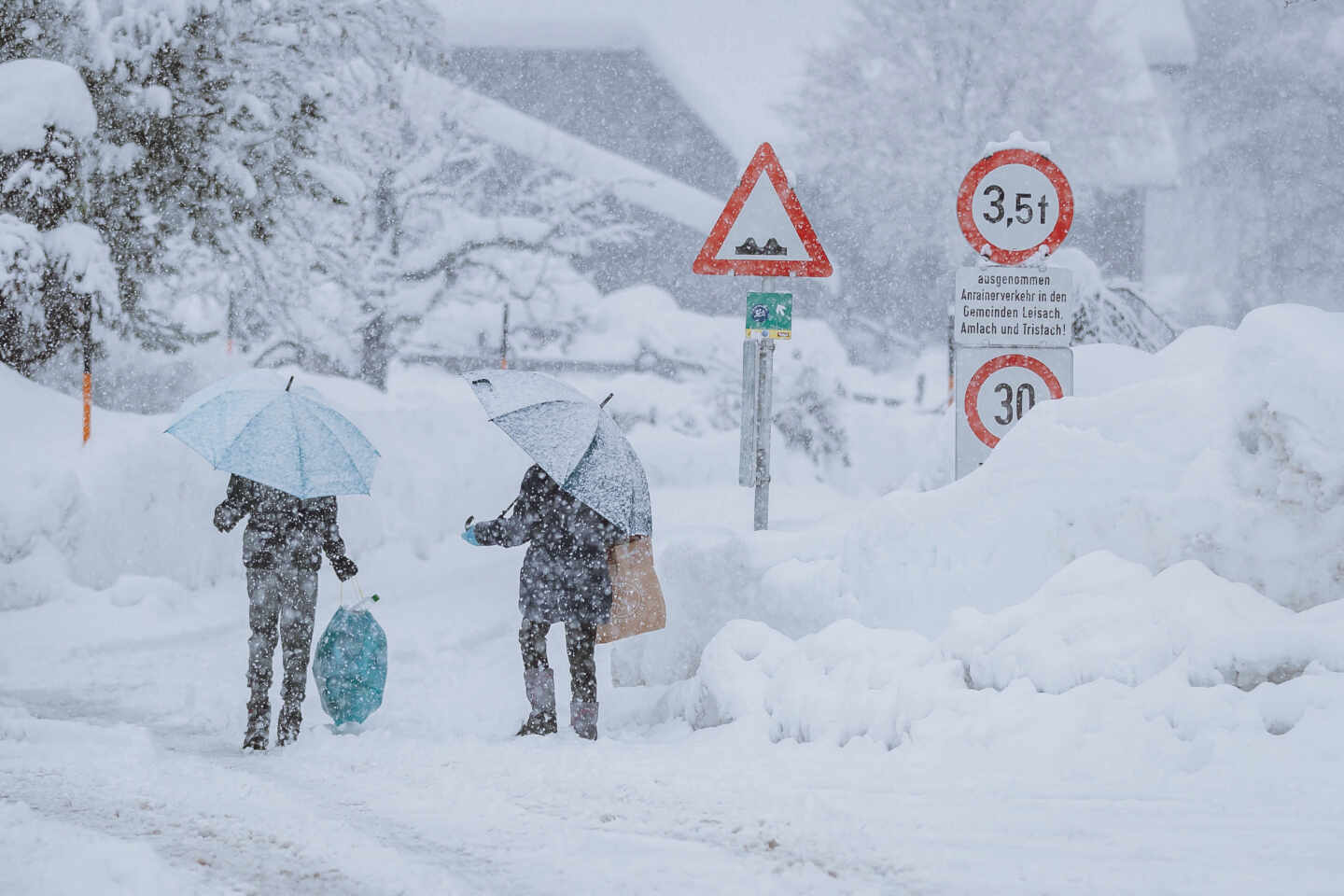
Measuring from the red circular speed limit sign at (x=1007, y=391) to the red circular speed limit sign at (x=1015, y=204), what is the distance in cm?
55

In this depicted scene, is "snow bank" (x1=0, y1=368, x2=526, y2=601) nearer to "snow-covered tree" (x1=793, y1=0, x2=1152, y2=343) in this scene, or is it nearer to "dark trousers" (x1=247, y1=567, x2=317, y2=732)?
"dark trousers" (x1=247, y1=567, x2=317, y2=732)

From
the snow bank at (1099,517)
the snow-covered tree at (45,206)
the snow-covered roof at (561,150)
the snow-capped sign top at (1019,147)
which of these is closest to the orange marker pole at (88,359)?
the snow-covered tree at (45,206)

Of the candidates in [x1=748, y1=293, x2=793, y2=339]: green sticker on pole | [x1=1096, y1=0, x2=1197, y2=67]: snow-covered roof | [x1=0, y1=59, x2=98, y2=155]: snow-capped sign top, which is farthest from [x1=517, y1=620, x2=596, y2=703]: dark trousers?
[x1=1096, y1=0, x2=1197, y2=67]: snow-covered roof

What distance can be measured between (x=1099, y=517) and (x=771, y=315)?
84.3 inches

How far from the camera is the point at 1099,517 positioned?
580cm

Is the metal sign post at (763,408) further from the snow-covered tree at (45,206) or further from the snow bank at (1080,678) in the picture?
the snow-covered tree at (45,206)

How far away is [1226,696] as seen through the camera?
430 cm

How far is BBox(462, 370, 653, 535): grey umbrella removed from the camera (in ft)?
18.1

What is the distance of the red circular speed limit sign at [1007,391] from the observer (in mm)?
6691

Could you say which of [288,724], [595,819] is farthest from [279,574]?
[595,819]

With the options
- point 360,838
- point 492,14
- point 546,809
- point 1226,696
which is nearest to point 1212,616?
point 1226,696

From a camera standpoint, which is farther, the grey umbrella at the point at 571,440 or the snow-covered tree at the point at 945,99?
the snow-covered tree at the point at 945,99

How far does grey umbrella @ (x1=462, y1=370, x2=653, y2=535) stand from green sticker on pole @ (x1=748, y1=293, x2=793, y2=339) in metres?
1.51

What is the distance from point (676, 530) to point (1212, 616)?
7689mm
